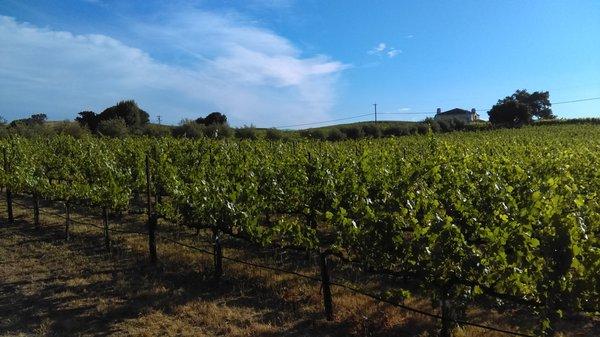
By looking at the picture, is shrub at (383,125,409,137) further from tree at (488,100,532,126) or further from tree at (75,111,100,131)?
tree at (75,111,100,131)

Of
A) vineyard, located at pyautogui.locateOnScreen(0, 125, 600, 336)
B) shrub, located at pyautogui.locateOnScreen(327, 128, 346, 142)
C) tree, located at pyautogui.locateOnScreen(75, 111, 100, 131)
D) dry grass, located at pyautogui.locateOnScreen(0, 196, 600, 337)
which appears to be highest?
tree, located at pyautogui.locateOnScreen(75, 111, 100, 131)

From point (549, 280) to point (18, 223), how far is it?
1259 cm

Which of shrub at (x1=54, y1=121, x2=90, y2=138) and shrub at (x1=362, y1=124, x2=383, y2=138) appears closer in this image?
shrub at (x1=54, y1=121, x2=90, y2=138)

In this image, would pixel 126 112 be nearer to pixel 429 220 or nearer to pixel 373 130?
pixel 373 130

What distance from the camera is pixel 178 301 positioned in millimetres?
6598

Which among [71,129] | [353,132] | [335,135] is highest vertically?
[71,129]

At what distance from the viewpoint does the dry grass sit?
5.68 metres

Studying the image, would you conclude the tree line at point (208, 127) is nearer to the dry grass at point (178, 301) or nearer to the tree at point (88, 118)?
the tree at point (88, 118)

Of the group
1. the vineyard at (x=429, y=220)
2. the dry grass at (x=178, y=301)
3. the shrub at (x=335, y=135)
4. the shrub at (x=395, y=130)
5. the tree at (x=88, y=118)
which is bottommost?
the dry grass at (x=178, y=301)

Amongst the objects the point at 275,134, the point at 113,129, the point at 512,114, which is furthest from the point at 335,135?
the point at 512,114

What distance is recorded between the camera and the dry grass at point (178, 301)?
5.68 metres

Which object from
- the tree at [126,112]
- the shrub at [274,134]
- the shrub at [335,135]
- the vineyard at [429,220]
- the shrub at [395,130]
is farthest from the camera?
the shrub at [395,130]

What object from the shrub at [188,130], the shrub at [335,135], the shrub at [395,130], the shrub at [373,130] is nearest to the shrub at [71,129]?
the shrub at [188,130]

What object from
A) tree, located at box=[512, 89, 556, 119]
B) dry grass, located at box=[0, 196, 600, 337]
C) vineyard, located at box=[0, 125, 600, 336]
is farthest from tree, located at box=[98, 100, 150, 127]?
tree, located at box=[512, 89, 556, 119]
